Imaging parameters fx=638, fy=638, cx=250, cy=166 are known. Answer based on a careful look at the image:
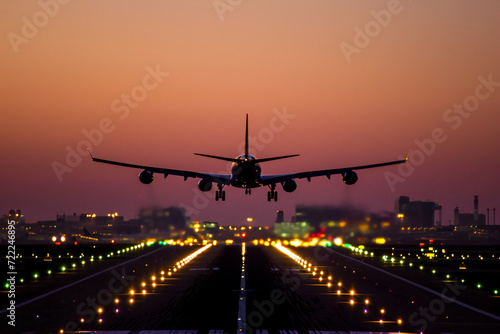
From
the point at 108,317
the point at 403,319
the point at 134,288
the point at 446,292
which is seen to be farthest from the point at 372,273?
the point at 108,317

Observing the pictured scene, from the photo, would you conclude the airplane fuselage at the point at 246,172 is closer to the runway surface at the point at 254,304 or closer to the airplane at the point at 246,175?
the airplane at the point at 246,175

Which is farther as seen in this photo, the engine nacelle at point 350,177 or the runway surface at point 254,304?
the engine nacelle at point 350,177

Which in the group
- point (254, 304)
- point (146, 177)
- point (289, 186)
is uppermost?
point (146, 177)

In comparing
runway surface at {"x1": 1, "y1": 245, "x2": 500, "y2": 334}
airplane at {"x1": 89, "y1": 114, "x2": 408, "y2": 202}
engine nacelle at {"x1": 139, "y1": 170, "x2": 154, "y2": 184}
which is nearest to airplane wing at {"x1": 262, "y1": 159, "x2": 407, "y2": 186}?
airplane at {"x1": 89, "y1": 114, "x2": 408, "y2": 202}

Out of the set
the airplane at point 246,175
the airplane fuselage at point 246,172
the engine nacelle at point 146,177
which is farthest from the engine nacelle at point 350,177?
the engine nacelle at point 146,177

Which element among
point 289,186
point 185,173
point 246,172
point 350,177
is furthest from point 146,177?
point 350,177

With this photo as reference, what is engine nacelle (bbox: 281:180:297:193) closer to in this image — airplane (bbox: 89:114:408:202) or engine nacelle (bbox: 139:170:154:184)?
airplane (bbox: 89:114:408:202)

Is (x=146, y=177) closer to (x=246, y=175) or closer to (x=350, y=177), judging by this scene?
(x=246, y=175)
